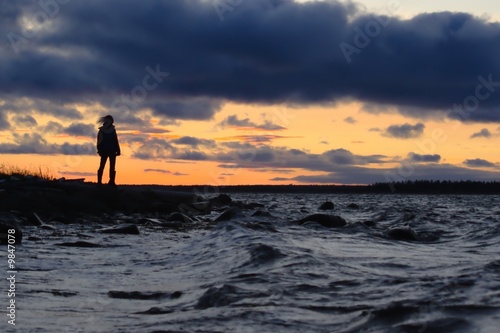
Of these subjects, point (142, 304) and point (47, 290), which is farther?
point (47, 290)

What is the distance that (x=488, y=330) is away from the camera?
5617 millimetres

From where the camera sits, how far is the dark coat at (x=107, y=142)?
20.9 metres

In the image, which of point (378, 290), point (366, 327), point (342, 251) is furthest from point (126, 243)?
point (366, 327)

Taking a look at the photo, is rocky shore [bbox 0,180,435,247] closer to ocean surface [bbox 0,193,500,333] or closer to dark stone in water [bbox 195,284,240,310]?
ocean surface [bbox 0,193,500,333]

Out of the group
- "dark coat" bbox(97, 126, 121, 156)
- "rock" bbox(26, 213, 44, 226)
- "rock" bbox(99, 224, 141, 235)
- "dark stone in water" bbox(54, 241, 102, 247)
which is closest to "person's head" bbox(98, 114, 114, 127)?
"dark coat" bbox(97, 126, 121, 156)

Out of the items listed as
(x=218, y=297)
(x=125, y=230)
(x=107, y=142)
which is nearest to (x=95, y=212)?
(x=107, y=142)

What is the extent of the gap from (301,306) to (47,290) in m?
3.09

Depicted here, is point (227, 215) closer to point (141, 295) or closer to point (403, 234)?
point (403, 234)

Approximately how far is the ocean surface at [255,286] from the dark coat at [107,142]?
7.05 metres

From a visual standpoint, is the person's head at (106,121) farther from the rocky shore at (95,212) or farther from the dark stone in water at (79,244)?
the dark stone in water at (79,244)

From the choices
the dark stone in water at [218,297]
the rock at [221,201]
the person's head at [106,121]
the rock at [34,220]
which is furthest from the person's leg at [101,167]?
the rock at [221,201]

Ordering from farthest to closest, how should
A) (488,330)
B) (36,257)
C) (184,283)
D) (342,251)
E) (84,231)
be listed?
(84,231) → (342,251) → (36,257) → (184,283) → (488,330)

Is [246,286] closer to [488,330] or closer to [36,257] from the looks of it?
[488,330]

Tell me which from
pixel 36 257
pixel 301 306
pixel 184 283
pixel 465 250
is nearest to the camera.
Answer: pixel 301 306
